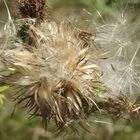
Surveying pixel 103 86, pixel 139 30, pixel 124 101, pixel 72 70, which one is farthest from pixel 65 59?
pixel 139 30

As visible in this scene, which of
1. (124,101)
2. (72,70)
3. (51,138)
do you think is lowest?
(51,138)

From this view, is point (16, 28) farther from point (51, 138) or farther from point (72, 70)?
point (51, 138)

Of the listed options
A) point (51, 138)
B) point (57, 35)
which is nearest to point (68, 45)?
point (57, 35)

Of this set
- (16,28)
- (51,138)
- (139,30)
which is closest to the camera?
(16,28)

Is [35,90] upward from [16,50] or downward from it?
downward

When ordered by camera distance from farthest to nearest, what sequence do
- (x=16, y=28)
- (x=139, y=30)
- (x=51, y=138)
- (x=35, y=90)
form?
(x=51, y=138) → (x=139, y=30) → (x=16, y=28) → (x=35, y=90)

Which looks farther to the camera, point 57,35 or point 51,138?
point 51,138

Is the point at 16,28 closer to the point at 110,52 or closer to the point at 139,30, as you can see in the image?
the point at 110,52
